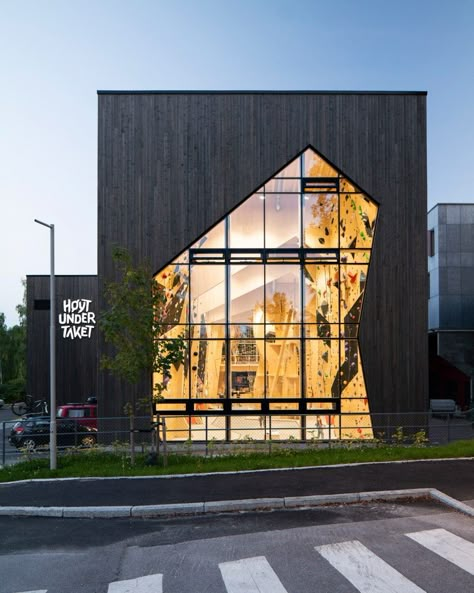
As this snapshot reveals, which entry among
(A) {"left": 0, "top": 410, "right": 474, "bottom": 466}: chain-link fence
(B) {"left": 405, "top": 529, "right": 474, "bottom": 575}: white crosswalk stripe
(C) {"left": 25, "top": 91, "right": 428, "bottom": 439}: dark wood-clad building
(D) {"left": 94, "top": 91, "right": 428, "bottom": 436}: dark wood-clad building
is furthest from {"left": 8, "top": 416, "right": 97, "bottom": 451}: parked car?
(B) {"left": 405, "top": 529, "right": 474, "bottom": 575}: white crosswalk stripe

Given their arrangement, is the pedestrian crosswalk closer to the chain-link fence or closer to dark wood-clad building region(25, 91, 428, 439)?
the chain-link fence

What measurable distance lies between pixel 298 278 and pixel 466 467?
9.10 metres

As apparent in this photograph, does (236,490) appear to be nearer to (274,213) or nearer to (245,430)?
(245,430)

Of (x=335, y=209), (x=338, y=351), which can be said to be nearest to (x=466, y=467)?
(x=338, y=351)

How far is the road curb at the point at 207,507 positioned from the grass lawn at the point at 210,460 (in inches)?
107

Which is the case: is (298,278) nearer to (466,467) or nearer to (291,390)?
(291,390)

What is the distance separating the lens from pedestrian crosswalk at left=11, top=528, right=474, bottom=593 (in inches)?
246

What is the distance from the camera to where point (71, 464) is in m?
14.3

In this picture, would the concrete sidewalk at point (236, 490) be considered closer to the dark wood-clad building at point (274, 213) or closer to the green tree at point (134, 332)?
the green tree at point (134, 332)

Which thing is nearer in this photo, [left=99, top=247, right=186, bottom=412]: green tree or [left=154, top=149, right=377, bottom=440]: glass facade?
[left=99, top=247, right=186, bottom=412]: green tree

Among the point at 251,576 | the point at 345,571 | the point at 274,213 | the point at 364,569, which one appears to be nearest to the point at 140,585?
the point at 251,576

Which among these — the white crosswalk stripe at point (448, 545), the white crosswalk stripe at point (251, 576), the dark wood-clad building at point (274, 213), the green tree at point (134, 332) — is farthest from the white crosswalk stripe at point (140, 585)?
the dark wood-clad building at point (274, 213)

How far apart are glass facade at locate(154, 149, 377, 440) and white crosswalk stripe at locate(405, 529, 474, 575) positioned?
444 inches

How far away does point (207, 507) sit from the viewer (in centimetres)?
965
